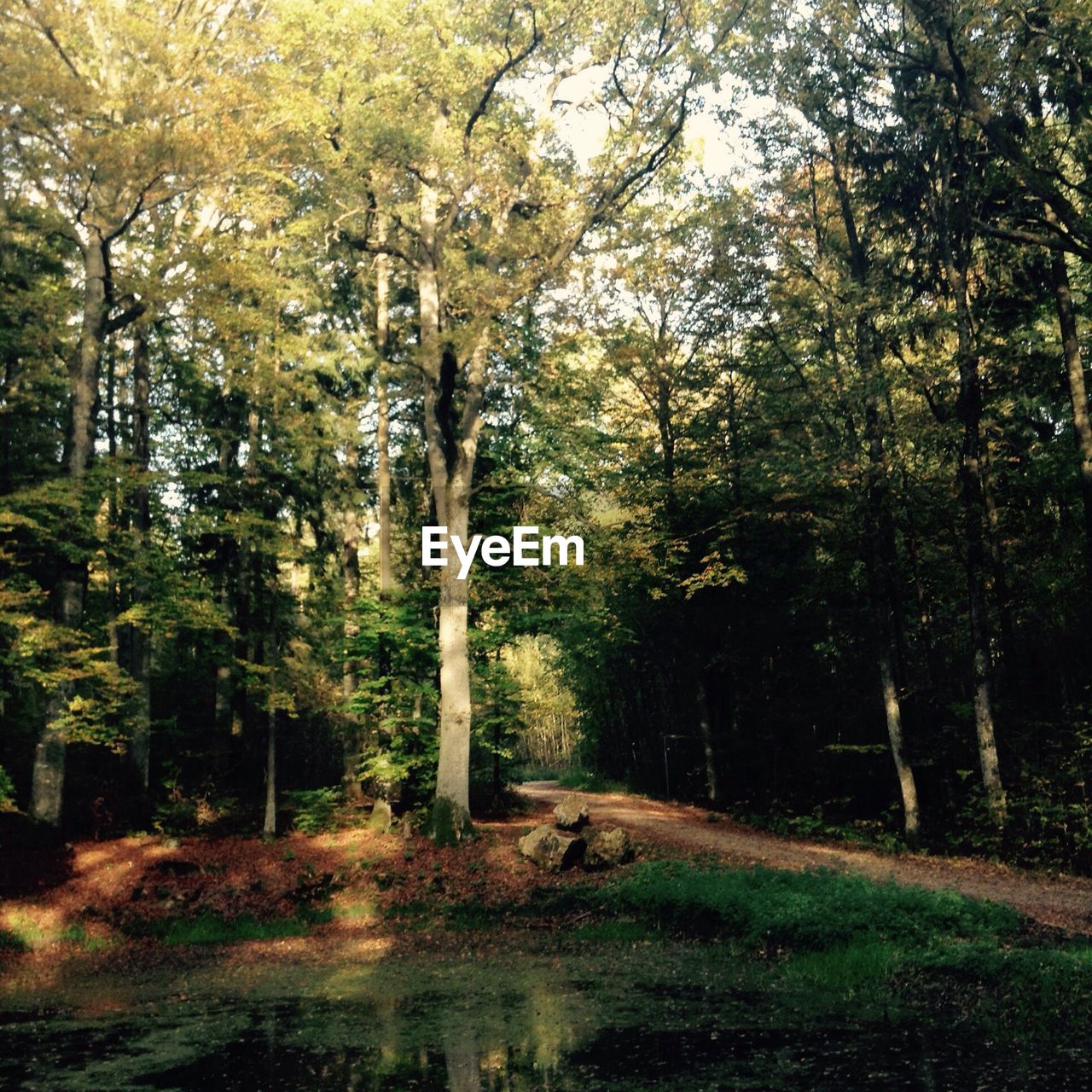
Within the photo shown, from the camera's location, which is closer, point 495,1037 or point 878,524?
point 495,1037

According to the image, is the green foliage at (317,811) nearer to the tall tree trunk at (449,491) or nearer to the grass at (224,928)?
the tall tree trunk at (449,491)

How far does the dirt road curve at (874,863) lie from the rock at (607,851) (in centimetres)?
111

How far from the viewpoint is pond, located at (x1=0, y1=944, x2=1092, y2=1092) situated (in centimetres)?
712

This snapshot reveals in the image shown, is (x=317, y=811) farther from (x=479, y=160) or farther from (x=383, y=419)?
(x=479, y=160)

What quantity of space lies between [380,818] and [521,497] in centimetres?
712

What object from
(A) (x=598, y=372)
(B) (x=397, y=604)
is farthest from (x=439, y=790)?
(A) (x=598, y=372)

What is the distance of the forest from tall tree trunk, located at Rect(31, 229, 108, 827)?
0.32 feet

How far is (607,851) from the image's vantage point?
54.5 feet

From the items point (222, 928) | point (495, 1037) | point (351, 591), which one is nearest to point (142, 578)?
point (351, 591)

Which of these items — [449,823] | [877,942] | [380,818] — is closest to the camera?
[877,942]

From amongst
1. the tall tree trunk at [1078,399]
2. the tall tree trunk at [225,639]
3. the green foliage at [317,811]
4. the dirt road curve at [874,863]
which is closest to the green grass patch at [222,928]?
the green foliage at [317,811]

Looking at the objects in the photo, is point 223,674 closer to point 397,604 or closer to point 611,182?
point 397,604

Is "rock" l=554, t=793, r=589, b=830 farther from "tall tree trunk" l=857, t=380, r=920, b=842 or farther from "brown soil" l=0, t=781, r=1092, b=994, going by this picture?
"tall tree trunk" l=857, t=380, r=920, b=842

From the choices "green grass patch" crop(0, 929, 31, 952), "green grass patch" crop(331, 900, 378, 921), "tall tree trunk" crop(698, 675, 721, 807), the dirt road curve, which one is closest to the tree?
"green grass patch" crop(331, 900, 378, 921)
